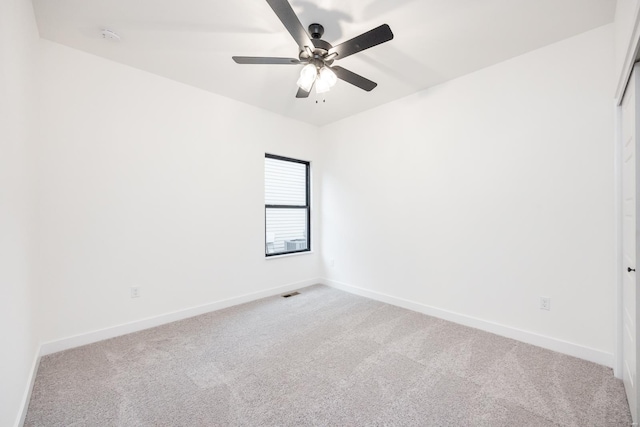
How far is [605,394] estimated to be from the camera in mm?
1798

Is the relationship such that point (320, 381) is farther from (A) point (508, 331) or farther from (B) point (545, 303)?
(B) point (545, 303)

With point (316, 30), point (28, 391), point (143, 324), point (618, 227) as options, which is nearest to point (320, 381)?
point (28, 391)

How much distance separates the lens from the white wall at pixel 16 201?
133 centimetres

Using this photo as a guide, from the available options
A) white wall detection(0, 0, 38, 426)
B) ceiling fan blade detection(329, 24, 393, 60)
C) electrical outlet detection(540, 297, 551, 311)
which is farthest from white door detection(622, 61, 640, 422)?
white wall detection(0, 0, 38, 426)

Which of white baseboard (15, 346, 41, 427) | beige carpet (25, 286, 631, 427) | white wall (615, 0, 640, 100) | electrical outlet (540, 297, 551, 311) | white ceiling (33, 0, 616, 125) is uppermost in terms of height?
white ceiling (33, 0, 616, 125)

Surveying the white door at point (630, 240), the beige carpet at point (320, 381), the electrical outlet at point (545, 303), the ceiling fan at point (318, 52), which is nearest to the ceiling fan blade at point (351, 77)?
the ceiling fan at point (318, 52)

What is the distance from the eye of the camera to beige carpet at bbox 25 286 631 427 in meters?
1.62

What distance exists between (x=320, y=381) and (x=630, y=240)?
2.28 meters

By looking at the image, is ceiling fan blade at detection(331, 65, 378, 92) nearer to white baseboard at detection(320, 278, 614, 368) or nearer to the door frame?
the door frame

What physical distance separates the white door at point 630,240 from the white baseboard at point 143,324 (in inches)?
136

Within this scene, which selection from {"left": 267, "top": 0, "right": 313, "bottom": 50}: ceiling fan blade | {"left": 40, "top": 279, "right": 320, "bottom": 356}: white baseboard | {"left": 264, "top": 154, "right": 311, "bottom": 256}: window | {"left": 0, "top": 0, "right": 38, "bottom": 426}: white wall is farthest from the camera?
{"left": 264, "top": 154, "right": 311, "bottom": 256}: window

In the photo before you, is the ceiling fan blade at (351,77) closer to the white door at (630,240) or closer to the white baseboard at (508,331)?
the white door at (630,240)

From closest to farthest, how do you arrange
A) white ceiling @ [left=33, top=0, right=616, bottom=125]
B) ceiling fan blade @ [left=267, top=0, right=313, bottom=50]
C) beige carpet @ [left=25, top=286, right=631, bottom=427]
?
Answer: ceiling fan blade @ [left=267, top=0, right=313, bottom=50] → beige carpet @ [left=25, top=286, right=631, bottom=427] → white ceiling @ [left=33, top=0, right=616, bottom=125]

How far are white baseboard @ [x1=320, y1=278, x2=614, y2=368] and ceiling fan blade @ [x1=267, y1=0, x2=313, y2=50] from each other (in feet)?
9.91
